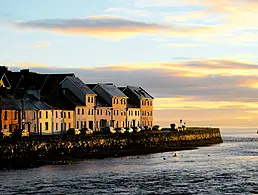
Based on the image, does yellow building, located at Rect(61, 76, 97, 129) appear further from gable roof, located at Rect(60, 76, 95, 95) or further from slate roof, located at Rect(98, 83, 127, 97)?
slate roof, located at Rect(98, 83, 127, 97)

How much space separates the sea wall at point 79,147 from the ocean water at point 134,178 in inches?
205

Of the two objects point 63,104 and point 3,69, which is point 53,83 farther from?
point 3,69

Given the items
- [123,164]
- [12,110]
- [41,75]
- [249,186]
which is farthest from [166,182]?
[41,75]

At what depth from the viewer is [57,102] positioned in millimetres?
114000

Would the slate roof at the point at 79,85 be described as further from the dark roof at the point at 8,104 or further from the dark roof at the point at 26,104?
the dark roof at the point at 8,104

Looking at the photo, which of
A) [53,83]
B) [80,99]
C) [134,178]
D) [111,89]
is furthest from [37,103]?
[134,178]

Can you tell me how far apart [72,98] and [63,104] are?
605 centimetres

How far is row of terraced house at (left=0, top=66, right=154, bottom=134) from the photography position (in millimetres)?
99219

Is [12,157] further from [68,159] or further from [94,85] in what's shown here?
[94,85]

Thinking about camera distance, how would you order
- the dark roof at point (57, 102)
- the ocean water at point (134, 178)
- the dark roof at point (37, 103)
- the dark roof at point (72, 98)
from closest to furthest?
the ocean water at point (134, 178)
the dark roof at point (37, 103)
the dark roof at point (57, 102)
the dark roof at point (72, 98)

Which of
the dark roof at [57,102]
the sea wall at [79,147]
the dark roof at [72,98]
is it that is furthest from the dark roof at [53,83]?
the sea wall at [79,147]

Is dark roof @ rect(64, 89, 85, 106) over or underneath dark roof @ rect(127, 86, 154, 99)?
underneath

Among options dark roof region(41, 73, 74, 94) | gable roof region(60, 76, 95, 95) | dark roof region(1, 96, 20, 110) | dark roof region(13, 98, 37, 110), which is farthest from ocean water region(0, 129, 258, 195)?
gable roof region(60, 76, 95, 95)

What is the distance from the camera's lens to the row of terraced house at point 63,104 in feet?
326
